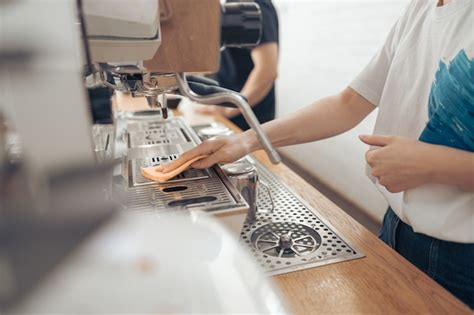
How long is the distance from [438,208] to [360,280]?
191mm

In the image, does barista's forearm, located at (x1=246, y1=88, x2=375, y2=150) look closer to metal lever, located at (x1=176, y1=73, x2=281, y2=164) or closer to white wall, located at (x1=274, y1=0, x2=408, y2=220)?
metal lever, located at (x1=176, y1=73, x2=281, y2=164)

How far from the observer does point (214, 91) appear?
704mm

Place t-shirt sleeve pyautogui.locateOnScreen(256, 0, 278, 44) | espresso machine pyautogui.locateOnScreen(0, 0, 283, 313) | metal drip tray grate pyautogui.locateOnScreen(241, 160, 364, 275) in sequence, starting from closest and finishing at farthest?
espresso machine pyautogui.locateOnScreen(0, 0, 283, 313) → metal drip tray grate pyautogui.locateOnScreen(241, 160, 364, 275) → t-shirt sleeve pyautogui.locateOnScreen(256, 0, 278, 44)

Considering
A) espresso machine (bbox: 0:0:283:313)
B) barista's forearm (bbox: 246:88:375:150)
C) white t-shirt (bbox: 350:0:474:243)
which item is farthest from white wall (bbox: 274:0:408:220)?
espresso machine (bbox: 0:0:283:313)

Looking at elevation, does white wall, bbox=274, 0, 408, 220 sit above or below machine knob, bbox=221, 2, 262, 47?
below

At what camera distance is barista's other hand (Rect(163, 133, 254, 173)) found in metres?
0.72

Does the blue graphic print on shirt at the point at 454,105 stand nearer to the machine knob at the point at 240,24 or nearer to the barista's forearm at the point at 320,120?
the barista's forearm at the point at 320,120

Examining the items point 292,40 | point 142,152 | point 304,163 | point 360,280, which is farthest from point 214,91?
point 292,40

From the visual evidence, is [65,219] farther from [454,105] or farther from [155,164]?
[454,105]

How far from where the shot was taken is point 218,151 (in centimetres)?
76

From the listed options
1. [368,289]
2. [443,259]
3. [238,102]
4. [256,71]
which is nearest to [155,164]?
[238,102]

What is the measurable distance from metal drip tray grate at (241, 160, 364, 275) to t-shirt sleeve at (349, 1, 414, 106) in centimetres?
29

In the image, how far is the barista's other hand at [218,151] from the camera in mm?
719

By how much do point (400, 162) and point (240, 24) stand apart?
409mm
